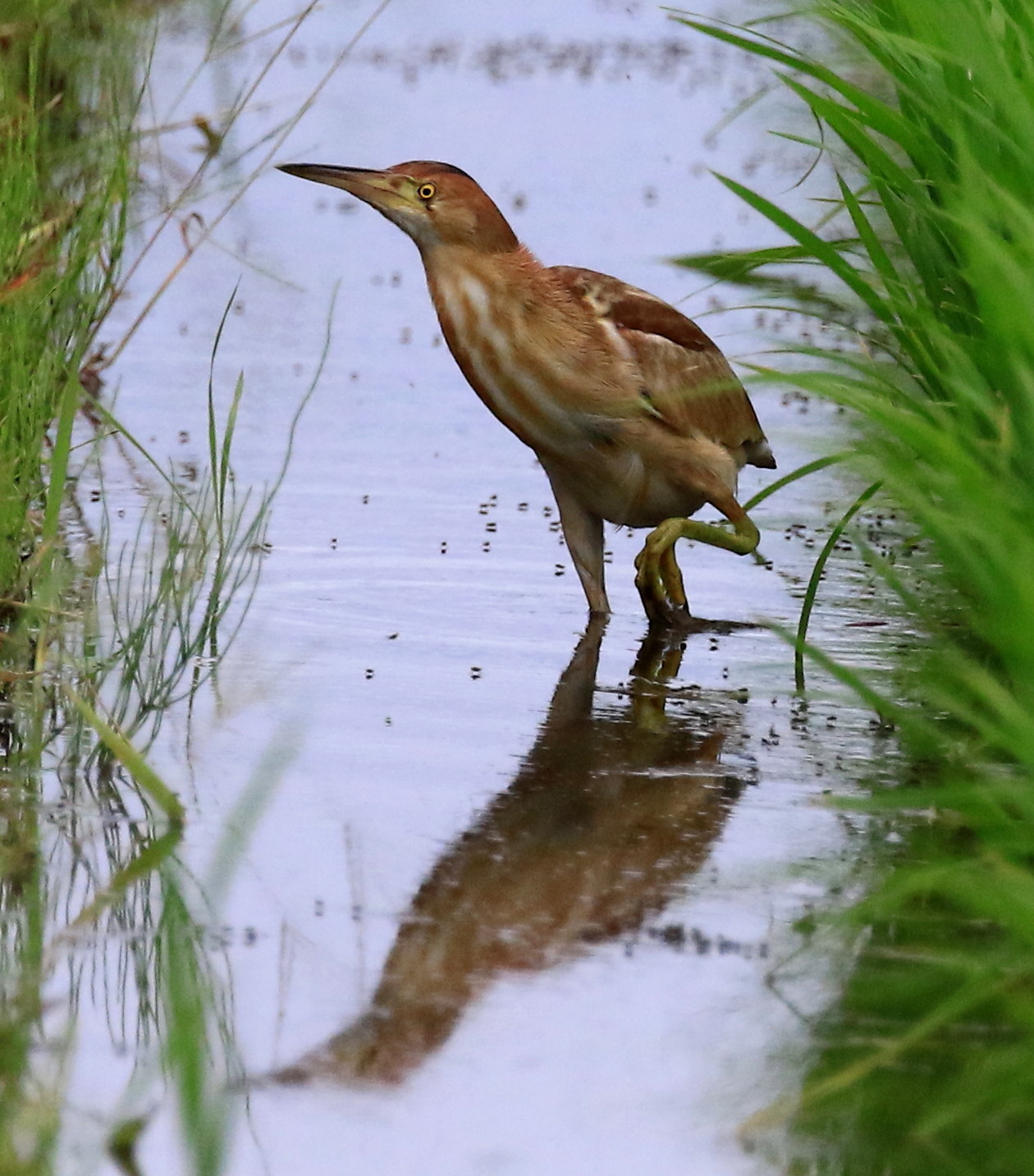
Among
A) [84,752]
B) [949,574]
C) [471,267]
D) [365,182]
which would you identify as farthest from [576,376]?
[84,752]

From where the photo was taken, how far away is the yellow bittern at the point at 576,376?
5.30 m

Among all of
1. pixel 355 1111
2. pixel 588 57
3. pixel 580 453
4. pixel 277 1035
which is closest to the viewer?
pixel 355 1111

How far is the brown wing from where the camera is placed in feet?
18.0

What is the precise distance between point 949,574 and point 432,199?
56.5 inches

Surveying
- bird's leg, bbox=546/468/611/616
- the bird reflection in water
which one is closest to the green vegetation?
the bird reflection in water

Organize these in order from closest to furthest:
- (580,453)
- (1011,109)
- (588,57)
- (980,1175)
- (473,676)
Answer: (980,1175) < (1011,109) < (473,676) < (580,453) < (588,57)

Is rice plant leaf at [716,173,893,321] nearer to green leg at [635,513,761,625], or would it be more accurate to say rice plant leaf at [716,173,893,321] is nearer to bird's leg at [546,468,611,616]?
green leg at [635,513,761,625]

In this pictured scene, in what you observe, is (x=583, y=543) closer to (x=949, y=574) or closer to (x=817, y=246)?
(x=949, y=574)

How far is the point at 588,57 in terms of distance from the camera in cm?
1805

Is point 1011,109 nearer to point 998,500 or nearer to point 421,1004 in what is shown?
point 998,500

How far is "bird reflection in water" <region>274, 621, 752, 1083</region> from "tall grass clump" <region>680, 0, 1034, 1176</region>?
0.36 metres

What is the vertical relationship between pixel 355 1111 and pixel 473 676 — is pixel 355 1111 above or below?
below

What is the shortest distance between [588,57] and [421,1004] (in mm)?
15560

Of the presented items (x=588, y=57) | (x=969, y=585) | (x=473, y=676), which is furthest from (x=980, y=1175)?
(x=588, y=57)
